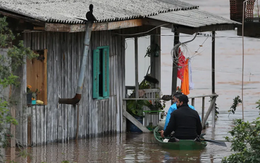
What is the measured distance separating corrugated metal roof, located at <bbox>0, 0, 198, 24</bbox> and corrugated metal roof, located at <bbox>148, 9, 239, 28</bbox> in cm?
20

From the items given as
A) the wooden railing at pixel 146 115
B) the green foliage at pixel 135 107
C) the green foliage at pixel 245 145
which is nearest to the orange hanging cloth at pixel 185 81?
the wooden railing at pixel 146 115

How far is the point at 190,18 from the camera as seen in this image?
19.7 m

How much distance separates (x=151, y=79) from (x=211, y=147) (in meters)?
5.02

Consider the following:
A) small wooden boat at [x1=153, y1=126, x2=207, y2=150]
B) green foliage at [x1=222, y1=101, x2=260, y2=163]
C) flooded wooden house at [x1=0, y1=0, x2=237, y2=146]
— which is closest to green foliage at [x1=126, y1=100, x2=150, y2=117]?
flooded wooden house at [x1=0, y1=0, x2=237, y2=146]

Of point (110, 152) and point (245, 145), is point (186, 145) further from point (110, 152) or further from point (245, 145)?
point (245, 145)

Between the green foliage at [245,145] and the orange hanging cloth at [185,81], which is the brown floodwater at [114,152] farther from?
the green foliage at [245,145]

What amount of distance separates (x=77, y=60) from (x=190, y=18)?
13.7 feet

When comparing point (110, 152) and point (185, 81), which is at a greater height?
point (185, 81)

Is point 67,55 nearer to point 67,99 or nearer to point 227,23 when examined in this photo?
point 67,99

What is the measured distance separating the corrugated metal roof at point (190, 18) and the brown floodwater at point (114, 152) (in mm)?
3365

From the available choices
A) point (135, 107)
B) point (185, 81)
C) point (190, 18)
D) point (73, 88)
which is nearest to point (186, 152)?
point (73, 88)

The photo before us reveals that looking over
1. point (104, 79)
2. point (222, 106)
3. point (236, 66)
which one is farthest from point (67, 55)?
point (236, 66)

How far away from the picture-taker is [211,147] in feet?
53.9

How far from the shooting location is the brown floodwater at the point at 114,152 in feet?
47.0
